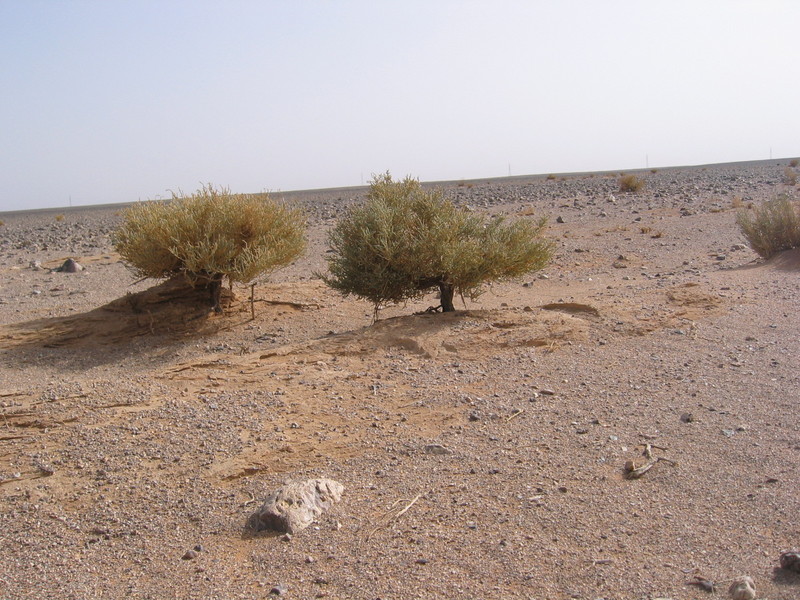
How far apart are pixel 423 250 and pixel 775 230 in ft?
22.3

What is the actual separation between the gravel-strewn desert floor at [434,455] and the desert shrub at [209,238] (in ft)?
3.68

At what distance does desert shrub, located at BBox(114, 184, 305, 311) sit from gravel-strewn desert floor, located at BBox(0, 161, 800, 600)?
1.12 m

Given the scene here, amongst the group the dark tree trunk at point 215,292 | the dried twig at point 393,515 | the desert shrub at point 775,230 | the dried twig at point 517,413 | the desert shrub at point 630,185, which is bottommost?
the dried twig at point 393,515

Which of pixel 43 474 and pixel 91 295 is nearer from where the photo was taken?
pixel 43 474

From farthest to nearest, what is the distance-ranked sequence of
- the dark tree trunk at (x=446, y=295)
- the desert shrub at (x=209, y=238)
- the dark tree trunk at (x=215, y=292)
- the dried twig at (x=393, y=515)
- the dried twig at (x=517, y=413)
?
the dark tree trunk at (x=215, y=292) → the desert shrub at (x=209, y=238) → the dark tree trunk at (x=446, y=295) → the dried twig at (x=517, y=413) → the dried twig at (x=393, y=515)

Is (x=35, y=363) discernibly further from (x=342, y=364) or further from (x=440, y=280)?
(x=440, y=280)

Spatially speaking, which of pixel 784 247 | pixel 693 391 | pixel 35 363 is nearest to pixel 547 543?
pixel 693 391

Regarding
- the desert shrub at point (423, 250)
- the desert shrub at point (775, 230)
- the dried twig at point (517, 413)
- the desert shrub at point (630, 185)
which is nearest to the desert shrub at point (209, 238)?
the desert shrub at point (423, 250)

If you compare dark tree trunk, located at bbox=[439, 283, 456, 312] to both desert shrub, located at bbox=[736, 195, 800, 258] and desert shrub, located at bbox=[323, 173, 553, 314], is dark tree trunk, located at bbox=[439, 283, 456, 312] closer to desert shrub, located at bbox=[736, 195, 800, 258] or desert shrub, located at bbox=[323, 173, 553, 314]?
desert shrub, located at bbox=[323, 173, 553, 314]

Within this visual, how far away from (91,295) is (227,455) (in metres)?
9.36

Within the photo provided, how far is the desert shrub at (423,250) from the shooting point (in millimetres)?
8508

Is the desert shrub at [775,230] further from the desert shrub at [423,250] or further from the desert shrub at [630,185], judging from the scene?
the desert shrub at [630,185]

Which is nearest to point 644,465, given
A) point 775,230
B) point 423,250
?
point 423,250

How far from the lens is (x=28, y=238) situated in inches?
971
